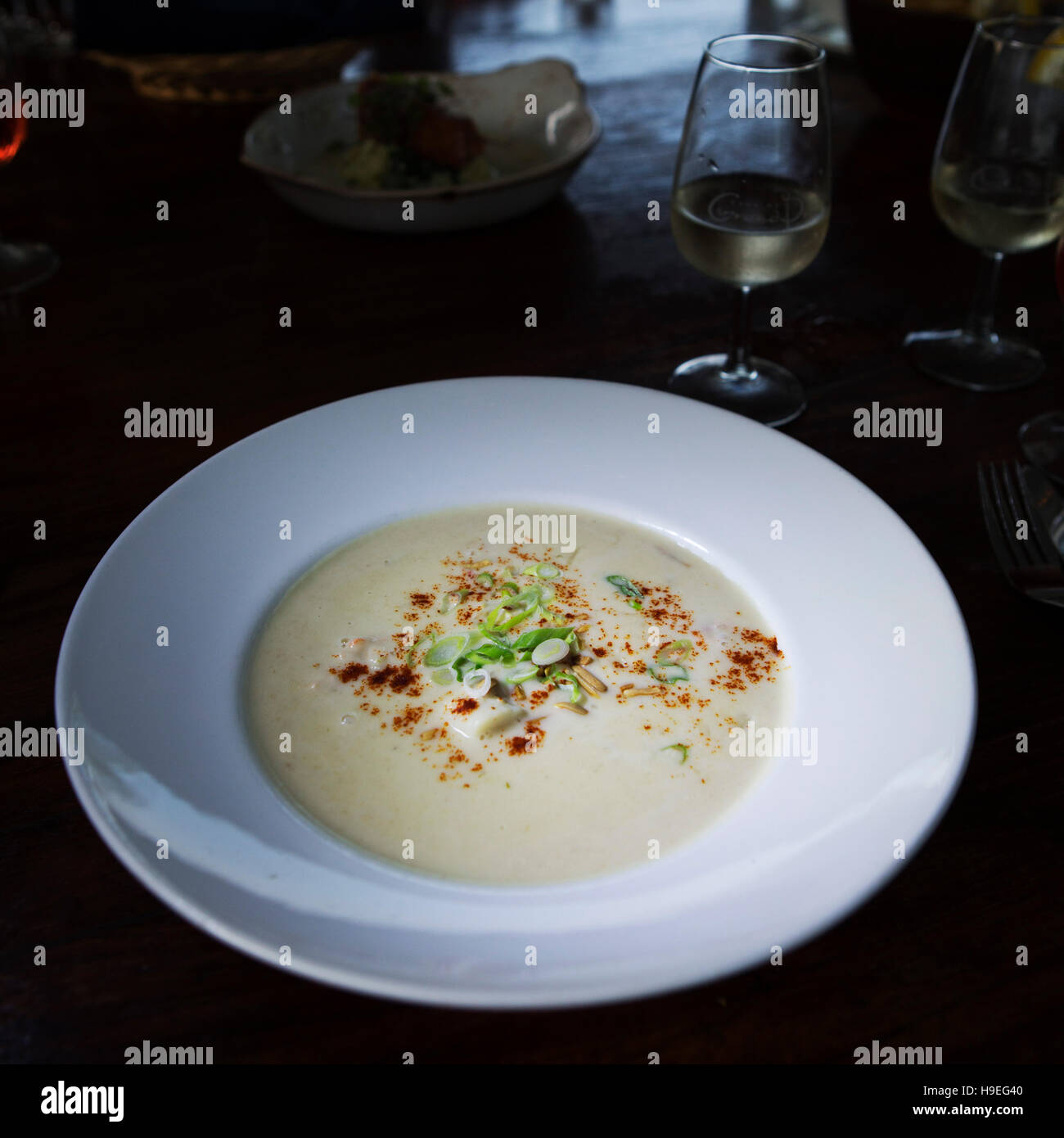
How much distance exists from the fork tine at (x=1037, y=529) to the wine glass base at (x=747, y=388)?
30 centimetres

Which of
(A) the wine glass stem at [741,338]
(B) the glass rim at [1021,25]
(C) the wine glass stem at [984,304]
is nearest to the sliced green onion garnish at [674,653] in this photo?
(A) the wine glass stem at [741,338]

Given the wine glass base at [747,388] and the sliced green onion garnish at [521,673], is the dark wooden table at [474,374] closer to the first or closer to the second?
the wine glass base at [747,388]

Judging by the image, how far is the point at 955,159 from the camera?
1.47 meters

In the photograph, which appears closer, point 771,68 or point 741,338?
point 771,68

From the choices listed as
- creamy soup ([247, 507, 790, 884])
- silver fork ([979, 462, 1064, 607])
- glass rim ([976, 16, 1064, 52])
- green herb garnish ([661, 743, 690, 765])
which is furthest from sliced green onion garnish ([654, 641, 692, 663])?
glass rim ([976, 16, 1064, 52])

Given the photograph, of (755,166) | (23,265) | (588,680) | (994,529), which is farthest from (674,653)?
(23,265)

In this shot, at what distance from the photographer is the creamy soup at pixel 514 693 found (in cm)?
86

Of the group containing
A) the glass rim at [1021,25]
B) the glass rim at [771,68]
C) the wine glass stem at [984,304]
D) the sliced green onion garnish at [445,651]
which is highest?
the glass rim at [1021,25]

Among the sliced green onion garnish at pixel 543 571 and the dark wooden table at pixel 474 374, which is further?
the sliced green onion garnish at pixel 543 571

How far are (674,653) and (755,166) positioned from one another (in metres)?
0.69

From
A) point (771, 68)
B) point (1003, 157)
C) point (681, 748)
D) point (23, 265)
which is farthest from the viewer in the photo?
point (23, 265)

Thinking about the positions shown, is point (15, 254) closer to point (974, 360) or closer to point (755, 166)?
point (755, 166)

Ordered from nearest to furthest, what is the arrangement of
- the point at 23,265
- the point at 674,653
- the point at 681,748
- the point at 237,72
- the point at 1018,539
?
the point at 681,748, the point at 674,653, the point at 1018,539, the point at 23,265, the point at 237,72

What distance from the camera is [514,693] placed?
0.98m
